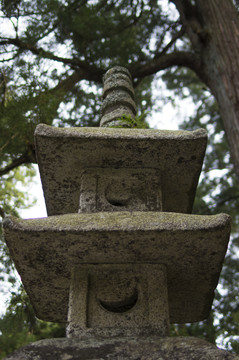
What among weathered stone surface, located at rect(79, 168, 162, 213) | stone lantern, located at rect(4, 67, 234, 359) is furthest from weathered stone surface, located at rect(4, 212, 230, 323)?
weathered stone surface, located at rect(79, 168, 162, 213)

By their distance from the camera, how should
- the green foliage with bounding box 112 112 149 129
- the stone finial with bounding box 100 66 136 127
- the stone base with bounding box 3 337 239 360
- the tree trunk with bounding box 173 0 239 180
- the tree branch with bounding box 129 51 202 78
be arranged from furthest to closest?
1. the tree branch with bounding box 129 51 202 78
2. the tree trunk with bounding box 173 0 239 180
3. the stone finial with bounding box 100 66 136 127
4. the green foliage with bounding box 112 112 149 129
5. the stone base with bounding box 3 337 239 360

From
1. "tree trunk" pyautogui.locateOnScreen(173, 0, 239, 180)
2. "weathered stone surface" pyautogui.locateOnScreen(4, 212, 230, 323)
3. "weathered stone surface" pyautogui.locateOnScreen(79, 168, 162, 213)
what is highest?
"tree trunk" pyautogui.locateOnScreen(173, 0, 239, 180)

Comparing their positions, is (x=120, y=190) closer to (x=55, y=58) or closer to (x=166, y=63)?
(x=55, y=58)

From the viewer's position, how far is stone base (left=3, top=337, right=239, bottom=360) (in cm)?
200

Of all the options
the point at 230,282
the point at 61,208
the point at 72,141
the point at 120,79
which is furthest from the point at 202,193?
the point at 72,141

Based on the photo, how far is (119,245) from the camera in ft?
7.85

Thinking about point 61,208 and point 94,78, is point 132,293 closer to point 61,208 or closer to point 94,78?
point 61,208

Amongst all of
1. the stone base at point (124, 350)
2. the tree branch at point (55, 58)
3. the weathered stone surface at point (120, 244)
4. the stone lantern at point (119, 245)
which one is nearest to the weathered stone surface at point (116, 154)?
the stone lantern at point (119, 245)

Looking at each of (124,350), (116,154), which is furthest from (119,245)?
(116,154)

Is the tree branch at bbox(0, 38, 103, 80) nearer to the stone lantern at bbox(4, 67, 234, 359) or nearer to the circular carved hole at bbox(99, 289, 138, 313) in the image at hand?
the stone lantern at bbox(4, 67, 234, 359)

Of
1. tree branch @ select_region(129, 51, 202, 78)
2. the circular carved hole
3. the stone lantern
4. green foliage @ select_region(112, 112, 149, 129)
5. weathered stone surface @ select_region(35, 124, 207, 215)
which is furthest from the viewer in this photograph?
tree branch @ select_region(129, 51, 202, 78)

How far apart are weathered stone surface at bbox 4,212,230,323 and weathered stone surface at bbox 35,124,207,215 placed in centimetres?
60

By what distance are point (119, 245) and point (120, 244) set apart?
0.01 meters

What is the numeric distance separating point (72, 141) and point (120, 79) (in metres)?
1.42
